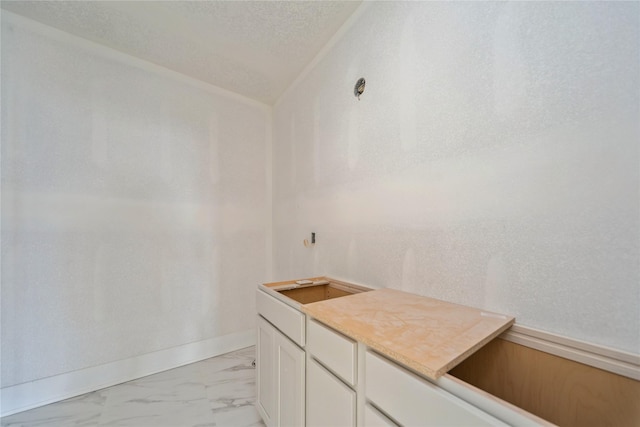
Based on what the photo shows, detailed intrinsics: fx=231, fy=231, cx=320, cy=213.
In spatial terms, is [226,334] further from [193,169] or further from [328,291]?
[193,169]

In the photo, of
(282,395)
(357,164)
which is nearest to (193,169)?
(357,164)

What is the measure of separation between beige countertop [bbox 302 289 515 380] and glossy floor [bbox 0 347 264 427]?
120 centimetres

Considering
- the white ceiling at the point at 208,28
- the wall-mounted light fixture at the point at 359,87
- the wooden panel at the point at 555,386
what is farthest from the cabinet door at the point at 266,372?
the white ceiling at the point at 208,28

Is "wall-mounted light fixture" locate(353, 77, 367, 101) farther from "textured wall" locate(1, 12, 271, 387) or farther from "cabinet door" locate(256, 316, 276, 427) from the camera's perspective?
"cabinet door" locate(256, 316, 276, 427)

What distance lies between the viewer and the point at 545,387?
781mm

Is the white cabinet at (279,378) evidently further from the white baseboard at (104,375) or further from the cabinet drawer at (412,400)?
the white baseboard at (104,375)

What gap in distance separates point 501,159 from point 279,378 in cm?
149

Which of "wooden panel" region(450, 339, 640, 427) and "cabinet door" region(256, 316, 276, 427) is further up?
"wooden panel" region(450, 339, 640, 427)

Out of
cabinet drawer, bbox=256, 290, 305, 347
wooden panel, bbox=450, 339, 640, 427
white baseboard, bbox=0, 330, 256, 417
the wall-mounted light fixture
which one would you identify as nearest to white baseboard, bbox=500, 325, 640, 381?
wooden panel, bbox=450, 339, 640, 427

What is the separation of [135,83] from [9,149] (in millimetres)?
980

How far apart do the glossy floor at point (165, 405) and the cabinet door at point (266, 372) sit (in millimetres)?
245

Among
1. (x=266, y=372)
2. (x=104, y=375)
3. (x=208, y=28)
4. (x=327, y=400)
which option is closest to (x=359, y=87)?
(x=208, y=28)

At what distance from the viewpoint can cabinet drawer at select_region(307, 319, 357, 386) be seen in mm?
806

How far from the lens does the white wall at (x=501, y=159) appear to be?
0.70 m
